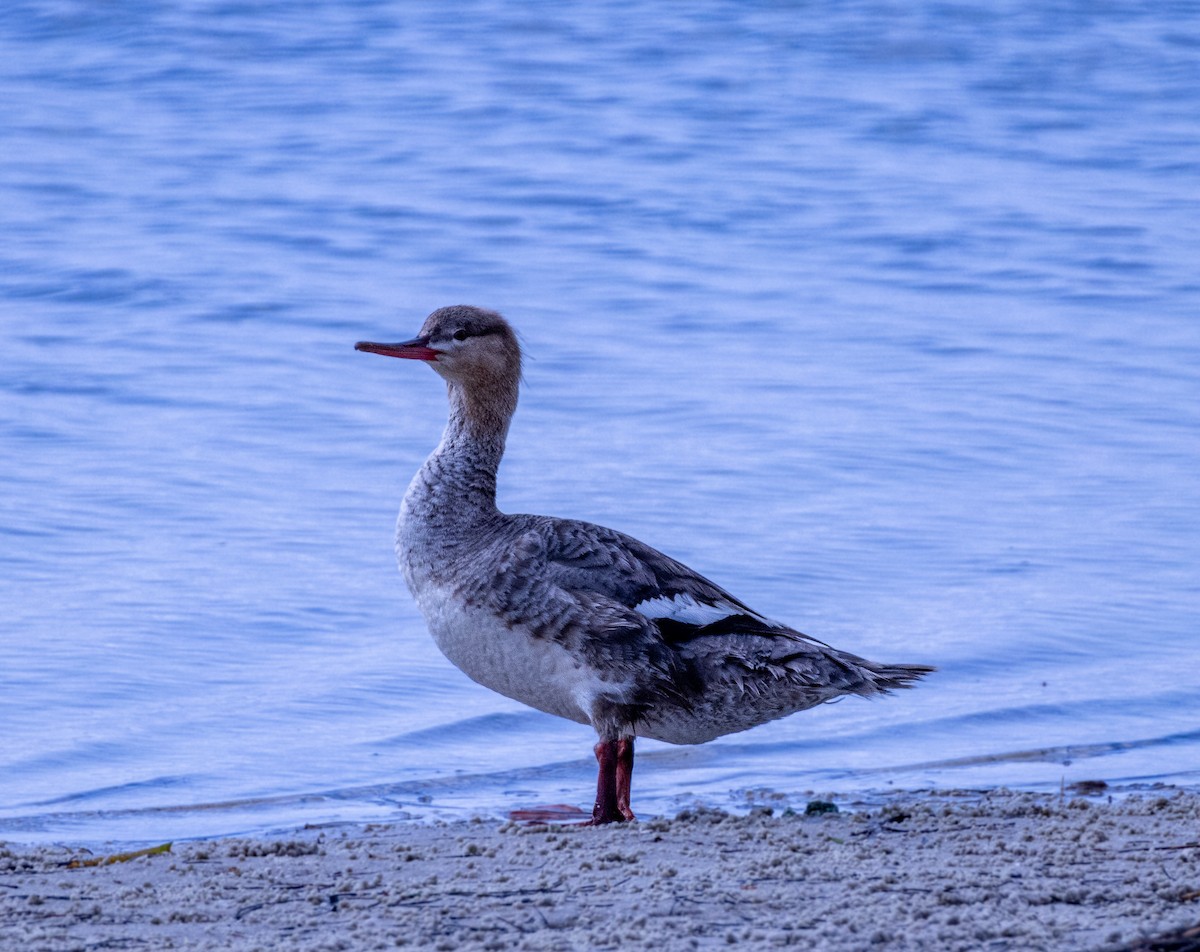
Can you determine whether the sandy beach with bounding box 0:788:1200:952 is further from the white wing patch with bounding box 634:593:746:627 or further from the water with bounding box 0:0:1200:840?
the water with bounding box 0:0:1200:840

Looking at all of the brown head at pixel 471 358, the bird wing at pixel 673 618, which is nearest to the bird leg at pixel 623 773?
the bird wing at pixel 673 618

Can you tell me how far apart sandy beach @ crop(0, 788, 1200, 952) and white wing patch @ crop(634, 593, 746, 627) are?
639mm

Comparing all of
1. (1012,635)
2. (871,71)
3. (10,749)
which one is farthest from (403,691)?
(871,71)

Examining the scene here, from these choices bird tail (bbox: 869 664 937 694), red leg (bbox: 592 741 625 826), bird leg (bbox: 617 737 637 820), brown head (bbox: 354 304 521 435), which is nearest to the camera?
red leg (bbox: 592 741 625 826)

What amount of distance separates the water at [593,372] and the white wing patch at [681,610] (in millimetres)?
918

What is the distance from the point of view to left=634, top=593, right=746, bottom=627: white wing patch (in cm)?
559

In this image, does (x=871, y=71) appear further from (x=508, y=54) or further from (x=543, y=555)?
(x=543, y=555)

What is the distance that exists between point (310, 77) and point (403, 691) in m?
15.2

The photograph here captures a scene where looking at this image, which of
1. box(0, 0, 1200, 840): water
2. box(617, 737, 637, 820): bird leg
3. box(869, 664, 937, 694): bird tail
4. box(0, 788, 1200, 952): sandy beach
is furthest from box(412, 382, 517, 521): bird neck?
box(869, 664, 937, 694): bird tail

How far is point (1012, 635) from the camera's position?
812 cm

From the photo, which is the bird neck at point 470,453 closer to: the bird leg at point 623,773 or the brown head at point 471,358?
the brown head at point 471,358

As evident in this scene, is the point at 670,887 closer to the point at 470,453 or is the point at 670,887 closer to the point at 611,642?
the point at 611,642

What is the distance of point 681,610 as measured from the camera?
18.5 ft

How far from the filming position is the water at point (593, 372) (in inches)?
278
